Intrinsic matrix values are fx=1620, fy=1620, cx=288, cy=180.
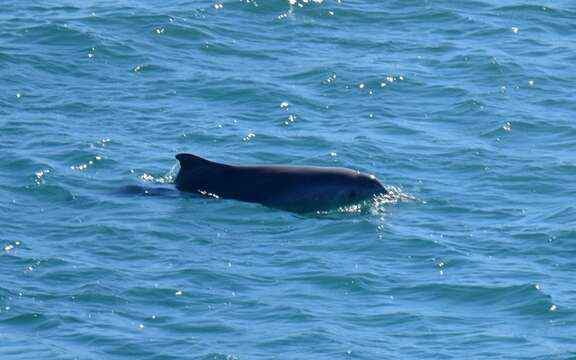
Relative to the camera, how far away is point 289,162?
2533cm

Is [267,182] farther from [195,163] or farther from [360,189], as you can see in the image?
[360,189]

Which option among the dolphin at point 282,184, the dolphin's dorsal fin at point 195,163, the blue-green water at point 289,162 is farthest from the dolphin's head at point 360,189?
the dolphin's dorsal fin at point 195,163

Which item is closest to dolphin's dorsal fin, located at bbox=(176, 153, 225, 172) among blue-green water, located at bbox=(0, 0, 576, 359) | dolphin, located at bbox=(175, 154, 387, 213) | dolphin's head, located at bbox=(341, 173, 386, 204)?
dolphin, located at bbox=(175, 154, 387, 213)

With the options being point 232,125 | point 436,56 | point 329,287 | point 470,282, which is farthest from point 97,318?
point 436,56

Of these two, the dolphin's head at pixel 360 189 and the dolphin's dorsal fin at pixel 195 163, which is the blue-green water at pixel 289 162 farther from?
the dolphin's dorsal fin at pixel 195 163

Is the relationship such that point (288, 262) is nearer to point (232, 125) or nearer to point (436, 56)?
point (232, 125)

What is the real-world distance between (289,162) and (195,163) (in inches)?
87.5

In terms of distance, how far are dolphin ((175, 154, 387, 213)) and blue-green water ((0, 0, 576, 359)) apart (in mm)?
285

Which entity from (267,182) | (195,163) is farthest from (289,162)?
(195,163)

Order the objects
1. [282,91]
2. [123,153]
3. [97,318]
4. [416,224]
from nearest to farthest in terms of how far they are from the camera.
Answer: [97,318], [416,224], [123,153], [282,91]

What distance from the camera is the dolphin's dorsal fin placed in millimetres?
23500

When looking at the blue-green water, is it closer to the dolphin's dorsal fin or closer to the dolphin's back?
the dolphin's back

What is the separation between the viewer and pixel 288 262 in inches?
821

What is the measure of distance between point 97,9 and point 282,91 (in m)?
6.49
